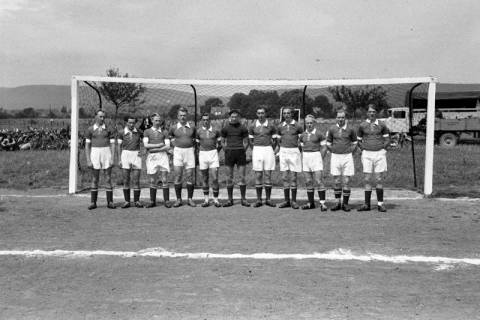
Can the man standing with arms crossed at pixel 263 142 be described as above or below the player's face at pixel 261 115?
below

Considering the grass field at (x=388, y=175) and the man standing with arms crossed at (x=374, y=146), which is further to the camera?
the grass field at (x=388, y=175)

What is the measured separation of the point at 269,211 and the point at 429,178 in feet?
14.2

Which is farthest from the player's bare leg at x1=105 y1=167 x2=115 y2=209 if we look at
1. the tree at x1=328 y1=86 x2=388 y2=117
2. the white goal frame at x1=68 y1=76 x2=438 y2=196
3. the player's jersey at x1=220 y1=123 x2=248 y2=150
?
the tree at x1=328 y1=86 x2=388 y2=117

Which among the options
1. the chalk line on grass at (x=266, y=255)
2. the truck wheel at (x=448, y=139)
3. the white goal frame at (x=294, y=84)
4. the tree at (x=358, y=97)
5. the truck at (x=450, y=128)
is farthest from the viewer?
the truck wheel at (x=448, y=139)

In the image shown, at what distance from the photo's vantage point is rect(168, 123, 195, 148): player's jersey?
9680mm

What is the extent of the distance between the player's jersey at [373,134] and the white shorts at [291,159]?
4.24 feet

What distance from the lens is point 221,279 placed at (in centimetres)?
528

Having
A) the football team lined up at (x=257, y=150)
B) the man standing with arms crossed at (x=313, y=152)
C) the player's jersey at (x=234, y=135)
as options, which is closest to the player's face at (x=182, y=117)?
the football team lined up at (x=257, y=150)

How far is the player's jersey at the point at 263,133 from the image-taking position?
962 centimetres

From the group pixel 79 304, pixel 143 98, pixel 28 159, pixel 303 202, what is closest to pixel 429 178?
pixel 303 202

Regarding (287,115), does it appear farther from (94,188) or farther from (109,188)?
(94,188)

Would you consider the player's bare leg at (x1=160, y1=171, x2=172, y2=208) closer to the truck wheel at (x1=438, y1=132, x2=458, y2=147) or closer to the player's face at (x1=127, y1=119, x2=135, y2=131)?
the player's face at (x1=127, y1=119, x2=135, y2=131)

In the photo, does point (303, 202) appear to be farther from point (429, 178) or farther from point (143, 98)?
point (143, 98)

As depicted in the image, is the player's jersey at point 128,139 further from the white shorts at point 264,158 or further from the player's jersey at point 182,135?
the white shorts at point 264,158
